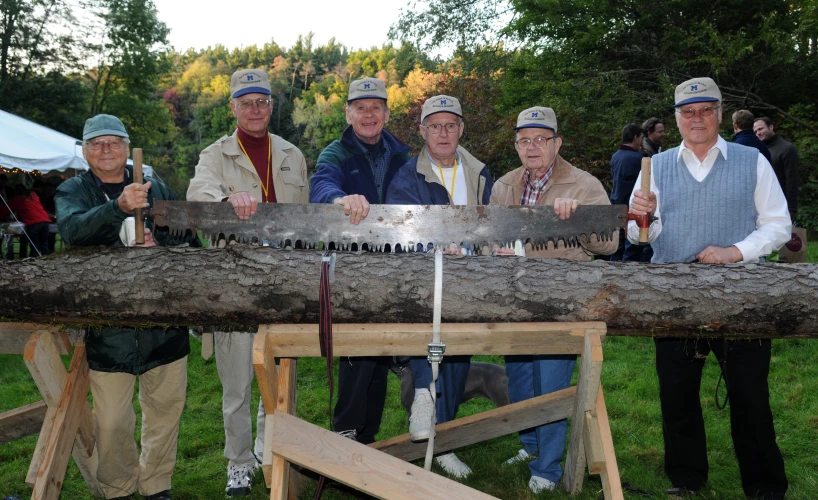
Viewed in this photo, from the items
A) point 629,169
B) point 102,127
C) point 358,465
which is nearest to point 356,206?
point 358,465

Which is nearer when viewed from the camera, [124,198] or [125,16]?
[124,198]

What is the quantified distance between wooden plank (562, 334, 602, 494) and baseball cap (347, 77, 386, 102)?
2118 millimetres

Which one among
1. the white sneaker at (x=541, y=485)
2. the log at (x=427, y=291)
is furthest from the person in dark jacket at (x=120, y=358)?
the white sneaker at (x=541, y=485)

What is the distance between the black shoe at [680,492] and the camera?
13.2 feet

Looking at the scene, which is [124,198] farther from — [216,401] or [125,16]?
[125,16]

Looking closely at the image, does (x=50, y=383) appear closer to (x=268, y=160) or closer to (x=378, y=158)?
(x=268, y=160)

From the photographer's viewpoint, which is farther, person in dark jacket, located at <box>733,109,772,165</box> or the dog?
person in dark jacket, located at <box>733,109,772,165</box>

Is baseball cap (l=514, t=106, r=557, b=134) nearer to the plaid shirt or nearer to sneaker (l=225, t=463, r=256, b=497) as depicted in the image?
the plaid shirt

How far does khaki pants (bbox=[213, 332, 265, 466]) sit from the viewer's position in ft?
13.9

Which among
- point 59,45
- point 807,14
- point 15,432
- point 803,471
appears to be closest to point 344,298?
point 15,432

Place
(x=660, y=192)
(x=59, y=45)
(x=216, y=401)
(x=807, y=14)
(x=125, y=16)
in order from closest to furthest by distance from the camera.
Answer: (x=660, y=192), (x=216, y=401), (x=807, y=14), (x=59, y=45), (x=125, y=16)

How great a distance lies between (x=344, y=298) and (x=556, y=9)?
48.0ft

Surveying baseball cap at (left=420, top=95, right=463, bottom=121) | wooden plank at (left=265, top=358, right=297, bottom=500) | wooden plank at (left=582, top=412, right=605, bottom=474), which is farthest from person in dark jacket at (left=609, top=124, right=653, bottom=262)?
wooden plank at (left=265, top=358, right=297, bottom=500)

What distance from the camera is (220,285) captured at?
3.34 m
